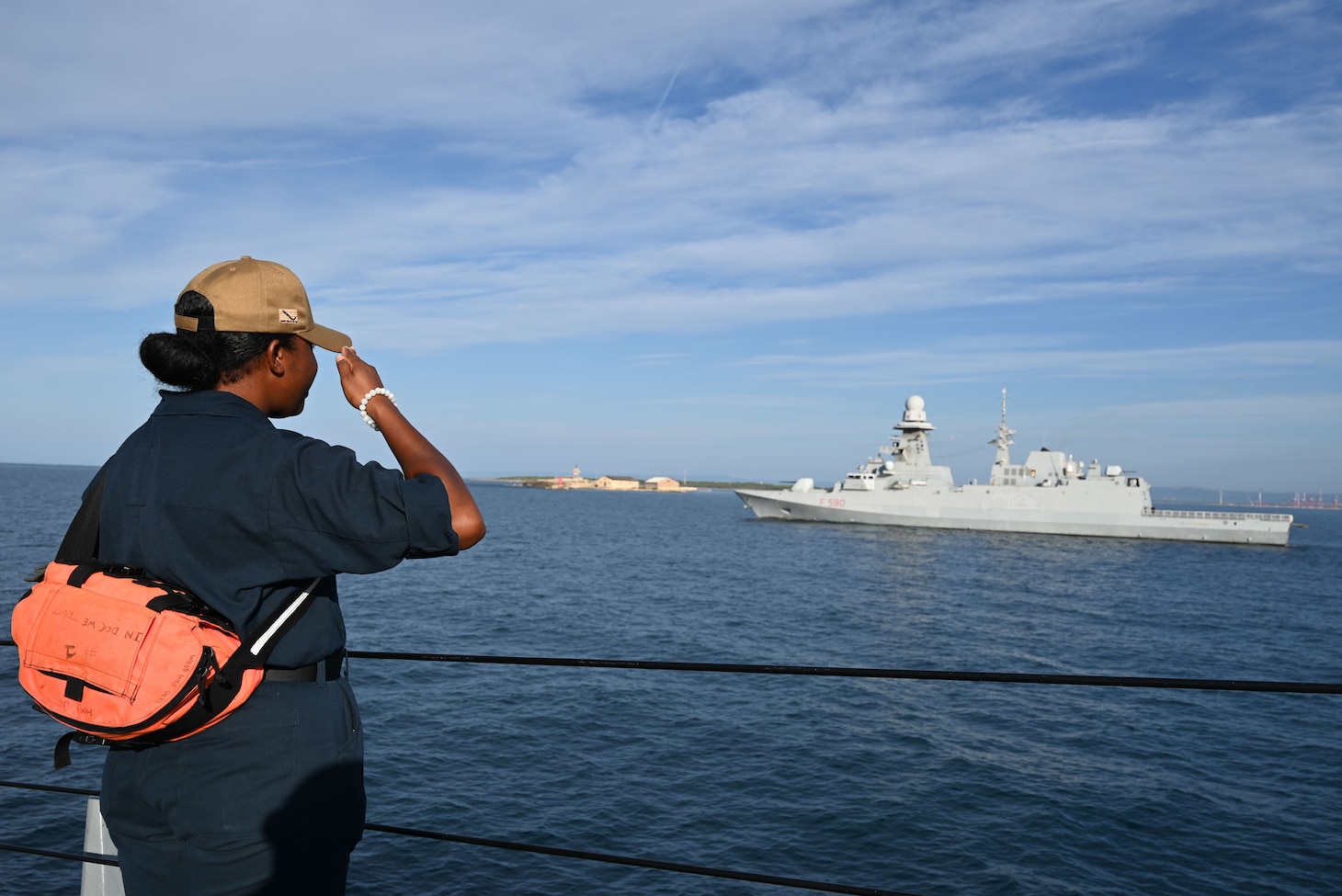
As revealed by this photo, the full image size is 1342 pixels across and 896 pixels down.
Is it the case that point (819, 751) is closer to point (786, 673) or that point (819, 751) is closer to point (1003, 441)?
point (786, 673)

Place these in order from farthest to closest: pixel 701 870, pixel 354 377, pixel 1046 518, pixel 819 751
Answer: pixel 1046 518
pixel 819 751
pixel 701 870
pixel 354 377

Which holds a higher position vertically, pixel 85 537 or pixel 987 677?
pixel 85 537

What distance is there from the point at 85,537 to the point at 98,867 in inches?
57.1

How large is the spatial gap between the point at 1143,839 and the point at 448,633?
15.3 m

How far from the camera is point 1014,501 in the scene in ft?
188

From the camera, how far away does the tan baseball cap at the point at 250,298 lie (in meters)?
1.62

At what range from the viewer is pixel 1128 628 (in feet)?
83.3

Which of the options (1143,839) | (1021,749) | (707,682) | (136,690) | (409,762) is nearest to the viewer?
(136,690)

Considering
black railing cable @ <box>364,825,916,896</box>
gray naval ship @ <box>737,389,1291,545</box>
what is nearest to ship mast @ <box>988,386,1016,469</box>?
gray naval ship @ <box>737,389,1291,545</box>

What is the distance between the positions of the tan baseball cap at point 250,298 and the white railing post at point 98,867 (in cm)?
160

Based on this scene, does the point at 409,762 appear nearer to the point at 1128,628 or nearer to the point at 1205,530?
the point at 1128,628

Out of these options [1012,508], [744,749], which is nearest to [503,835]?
[744,749]

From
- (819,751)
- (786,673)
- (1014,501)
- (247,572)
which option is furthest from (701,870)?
(1014,501)

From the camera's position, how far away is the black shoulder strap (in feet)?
5.30
